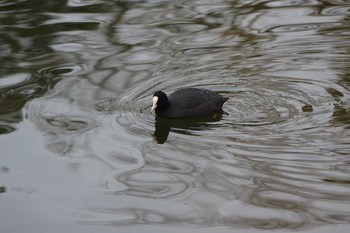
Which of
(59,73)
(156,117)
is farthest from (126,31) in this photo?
(156,117)

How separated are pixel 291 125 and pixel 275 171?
88cm

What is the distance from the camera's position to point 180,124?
708cm

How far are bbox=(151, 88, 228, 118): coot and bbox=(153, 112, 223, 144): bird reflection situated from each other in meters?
0.05

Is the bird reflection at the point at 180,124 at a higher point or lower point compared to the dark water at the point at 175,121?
lower

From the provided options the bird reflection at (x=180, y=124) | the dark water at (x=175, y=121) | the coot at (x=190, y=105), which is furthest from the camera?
the coot at (x=190, y=105)

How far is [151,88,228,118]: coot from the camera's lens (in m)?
7.07

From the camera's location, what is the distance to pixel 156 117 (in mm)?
7156

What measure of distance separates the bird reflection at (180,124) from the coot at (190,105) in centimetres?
5

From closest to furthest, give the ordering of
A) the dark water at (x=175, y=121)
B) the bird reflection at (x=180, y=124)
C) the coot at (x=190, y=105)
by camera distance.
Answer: the dark water at (x=175, y=121) < the bird reflection at (x=180, y=124) < the coot at (x=190, y=105)

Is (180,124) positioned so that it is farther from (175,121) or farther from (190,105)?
(190,105)

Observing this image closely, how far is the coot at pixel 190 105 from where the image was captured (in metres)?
7.07

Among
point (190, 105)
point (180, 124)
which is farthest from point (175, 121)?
point (190, 105)

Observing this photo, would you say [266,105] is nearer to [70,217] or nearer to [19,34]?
[70,217]

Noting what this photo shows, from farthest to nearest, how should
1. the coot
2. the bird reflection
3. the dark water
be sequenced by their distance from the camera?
the coot, the bird reflection, the dark water
